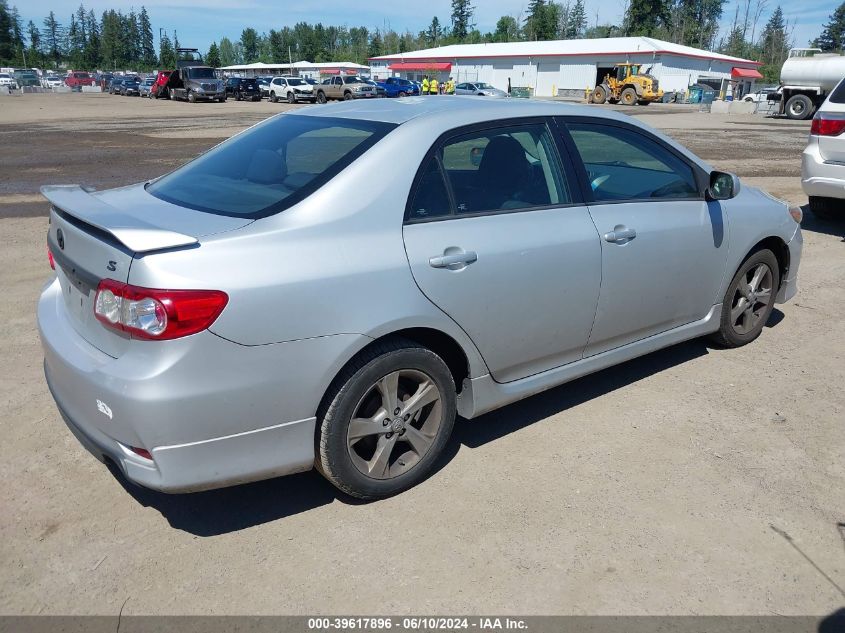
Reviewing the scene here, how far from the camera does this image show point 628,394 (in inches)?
172

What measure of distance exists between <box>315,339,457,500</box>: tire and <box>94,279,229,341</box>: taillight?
0.63m

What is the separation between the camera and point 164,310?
98.0 inches

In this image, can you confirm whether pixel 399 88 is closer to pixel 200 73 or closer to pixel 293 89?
pixel 293 89

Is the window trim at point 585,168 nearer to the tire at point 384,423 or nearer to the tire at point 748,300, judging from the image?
the tire at point 748,300

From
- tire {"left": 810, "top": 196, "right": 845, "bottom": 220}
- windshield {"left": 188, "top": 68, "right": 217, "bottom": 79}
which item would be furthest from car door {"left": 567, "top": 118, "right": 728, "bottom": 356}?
windshield {"left": 188, "top": 68, "right": 217, "bottom": 79}

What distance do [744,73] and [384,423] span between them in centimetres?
7438

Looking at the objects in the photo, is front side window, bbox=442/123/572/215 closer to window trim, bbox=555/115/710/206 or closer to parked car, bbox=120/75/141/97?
window trim, bbox=555/115/710/206

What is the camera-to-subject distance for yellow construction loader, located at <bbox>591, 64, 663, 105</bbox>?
4703cm

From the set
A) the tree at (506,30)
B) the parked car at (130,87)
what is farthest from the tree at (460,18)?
the parked car at (130,87)

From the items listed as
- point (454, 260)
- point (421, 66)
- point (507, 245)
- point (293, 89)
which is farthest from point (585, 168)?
point (421, 66)

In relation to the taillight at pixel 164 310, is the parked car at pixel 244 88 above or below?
above

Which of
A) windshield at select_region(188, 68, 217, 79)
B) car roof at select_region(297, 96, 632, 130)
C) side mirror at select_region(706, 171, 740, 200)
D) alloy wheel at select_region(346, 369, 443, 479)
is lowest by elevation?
alloy wheel at select_region(346, 369, 443, 479)

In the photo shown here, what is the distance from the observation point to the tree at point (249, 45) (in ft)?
583

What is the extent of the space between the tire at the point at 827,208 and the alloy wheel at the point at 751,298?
183 inches
